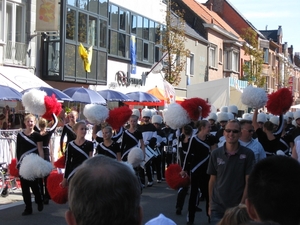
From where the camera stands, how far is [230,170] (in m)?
6.21

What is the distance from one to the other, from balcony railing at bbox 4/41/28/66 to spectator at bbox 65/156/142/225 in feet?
60.4

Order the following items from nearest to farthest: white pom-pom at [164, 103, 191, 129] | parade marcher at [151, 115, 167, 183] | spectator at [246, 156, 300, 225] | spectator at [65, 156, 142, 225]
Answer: spectator at [65, 156, 142, 225] < spectator at [246, 156, 300, 225] < white pom-pom at [164, 103, 191, 129] < parade marcher at [151, 115, 167, 183]

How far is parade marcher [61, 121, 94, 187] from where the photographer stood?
9.09 m

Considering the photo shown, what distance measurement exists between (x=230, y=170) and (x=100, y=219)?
420 cm

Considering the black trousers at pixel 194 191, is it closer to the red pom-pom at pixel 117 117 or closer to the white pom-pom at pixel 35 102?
the red pom-pom at pixel 117 117

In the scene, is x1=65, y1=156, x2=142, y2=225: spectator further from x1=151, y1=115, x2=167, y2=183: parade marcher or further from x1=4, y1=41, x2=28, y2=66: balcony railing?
x1=4, y1=41, x2=28, y2=66: balcony railing

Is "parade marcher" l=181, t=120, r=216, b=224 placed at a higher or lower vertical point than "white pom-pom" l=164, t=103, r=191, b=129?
lower

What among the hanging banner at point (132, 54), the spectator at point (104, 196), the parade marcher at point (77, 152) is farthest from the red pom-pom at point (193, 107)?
the hanging banner at point (132, 54)

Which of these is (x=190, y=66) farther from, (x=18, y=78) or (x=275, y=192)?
(x=275, y=192)

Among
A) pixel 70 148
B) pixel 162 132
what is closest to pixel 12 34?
pixel 162 132

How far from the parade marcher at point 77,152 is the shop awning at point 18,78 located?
879 centimetres

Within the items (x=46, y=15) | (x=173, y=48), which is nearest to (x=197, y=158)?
(x=46, y=15)

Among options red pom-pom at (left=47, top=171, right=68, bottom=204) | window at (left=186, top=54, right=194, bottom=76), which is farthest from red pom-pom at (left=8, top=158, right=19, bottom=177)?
window at (left=186, top=54, right=194, bottom=76)

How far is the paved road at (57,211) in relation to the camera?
30.3ft
